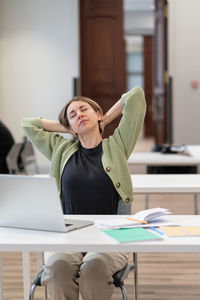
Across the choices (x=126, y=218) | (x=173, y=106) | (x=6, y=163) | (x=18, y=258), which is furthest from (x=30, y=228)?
(x=173, y=106)

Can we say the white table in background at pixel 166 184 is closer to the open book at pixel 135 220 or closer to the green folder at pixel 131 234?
the open book at pixel 135 220

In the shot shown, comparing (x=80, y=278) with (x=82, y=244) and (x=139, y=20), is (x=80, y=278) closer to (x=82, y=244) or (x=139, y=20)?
(x=82, y=244)

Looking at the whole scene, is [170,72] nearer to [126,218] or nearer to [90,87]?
[90,87]

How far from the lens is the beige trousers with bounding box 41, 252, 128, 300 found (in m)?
2.22

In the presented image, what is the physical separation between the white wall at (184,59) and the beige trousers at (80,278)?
646 centimetres

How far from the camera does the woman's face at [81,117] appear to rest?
260 cm

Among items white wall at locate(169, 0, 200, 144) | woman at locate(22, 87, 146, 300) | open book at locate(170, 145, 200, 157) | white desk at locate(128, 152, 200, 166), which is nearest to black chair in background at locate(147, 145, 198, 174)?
open book at locate(170, 145, 200, 157)

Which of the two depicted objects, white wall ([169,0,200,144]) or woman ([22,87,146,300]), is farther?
white wall ([169,0,200,144])

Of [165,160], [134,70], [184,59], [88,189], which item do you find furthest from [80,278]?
[134,70]

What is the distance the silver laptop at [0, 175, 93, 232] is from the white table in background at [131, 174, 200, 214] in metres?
1.08

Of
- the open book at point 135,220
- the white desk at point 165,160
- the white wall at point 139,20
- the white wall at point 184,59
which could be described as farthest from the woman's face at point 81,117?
the white wall at point 139,20

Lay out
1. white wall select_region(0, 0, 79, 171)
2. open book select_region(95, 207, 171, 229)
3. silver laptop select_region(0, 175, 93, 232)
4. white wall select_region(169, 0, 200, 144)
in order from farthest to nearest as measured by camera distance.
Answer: white wall select_region(0, 0, 79, 171) → white wall select_region(169, 0, 200, 144) → open book select_region(95, 207, 171, 229) → silver laptop select_region(0, 175, 93, 232)

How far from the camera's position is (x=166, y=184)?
3.32 metres

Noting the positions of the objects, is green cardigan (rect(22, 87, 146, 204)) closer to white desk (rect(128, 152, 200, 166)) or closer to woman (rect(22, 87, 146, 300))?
woman (rect(22, 87, 146, 300))
